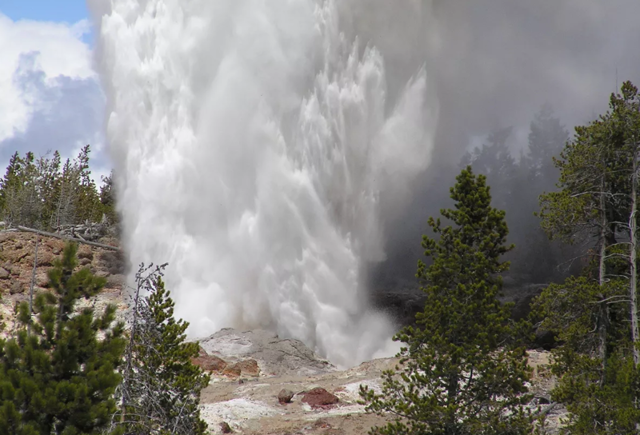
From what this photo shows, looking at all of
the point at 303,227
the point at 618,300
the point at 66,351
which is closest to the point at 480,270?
the point at 618,300

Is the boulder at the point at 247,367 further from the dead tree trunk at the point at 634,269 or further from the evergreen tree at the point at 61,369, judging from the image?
the dead tree trunk at the point at 634,269

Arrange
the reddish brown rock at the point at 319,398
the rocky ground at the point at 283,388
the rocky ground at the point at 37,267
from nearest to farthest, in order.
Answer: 1. the rocky ground at the point at 283,388
2. the reddish brown rock at the point at 319,398
3. the rocky ground at the point at 37,267

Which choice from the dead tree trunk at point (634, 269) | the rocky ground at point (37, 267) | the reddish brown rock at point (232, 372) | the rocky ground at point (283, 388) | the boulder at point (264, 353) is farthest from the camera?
the rocky ground at point (37, 267)

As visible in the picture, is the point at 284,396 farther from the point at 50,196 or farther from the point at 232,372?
the point at 50,196

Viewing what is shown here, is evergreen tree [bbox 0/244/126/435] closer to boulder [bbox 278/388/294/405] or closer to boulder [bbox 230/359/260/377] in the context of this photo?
boulder [bbox 278/388/294/405]

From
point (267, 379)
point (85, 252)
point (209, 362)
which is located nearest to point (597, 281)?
point (267, 379)

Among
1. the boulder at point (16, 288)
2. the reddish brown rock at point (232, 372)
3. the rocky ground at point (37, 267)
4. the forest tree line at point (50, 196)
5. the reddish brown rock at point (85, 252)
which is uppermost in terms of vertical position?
the forest tree line at point (50, 196)

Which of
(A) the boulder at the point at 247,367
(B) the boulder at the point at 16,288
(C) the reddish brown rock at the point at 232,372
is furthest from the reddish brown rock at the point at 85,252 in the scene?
(C) the reddish brown rock at the point at 232,372

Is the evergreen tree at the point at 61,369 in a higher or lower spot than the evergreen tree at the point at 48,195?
lower
